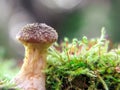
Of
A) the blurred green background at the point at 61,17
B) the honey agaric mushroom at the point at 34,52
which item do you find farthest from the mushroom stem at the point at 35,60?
the blurred green background at the point at 61,17

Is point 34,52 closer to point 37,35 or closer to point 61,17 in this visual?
point 37,35

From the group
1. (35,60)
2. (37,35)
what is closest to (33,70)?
(35,60)

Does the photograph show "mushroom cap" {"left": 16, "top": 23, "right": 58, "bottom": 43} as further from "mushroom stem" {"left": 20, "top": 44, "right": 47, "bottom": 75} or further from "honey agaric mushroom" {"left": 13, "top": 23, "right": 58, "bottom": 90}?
"mushroom stem" {"left": 20, "top": 44, "right": 47, "bottom": 75}

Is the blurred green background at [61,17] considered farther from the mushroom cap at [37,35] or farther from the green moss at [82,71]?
the mushroom cap at [37,35]

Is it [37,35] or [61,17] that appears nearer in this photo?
[37,35]

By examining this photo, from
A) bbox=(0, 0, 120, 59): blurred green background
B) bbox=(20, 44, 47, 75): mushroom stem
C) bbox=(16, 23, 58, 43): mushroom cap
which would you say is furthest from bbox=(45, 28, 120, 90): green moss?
bbox=(0, 0, 120, 59): blurred green background
